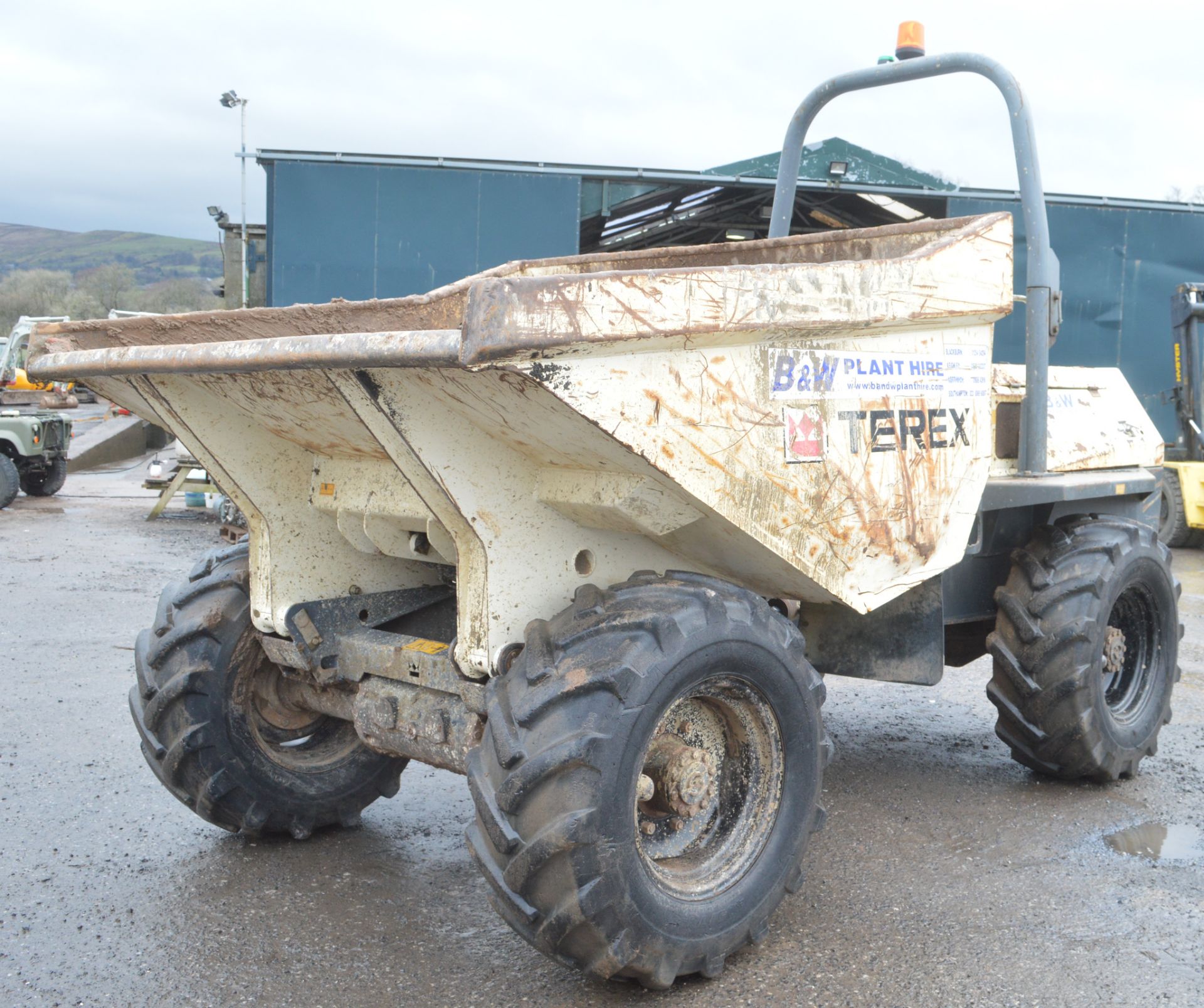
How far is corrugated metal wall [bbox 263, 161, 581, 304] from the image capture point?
51.6ft

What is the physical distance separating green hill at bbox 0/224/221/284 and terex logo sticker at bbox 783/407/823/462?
133m

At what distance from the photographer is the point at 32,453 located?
15.5m

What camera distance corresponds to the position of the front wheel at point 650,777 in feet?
8.55

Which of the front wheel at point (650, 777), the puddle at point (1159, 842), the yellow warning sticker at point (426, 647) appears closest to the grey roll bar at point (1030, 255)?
the puddle at point (1159, 842)

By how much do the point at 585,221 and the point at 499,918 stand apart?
14.5m

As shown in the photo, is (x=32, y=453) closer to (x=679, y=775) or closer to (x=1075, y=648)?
A: (x=1075, y=648)

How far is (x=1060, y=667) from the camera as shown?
421 cm

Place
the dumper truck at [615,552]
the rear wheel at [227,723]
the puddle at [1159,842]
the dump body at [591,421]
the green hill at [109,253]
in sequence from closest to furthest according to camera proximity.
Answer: the dump body at [591,421] < the dumper truck at [615,552] < the rear wheel at [227,723] < the puddle at [1159,842] < the green hill at [109,253]

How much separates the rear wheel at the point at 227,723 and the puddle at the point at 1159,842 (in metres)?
2.54

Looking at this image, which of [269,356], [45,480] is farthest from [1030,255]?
[45,480]

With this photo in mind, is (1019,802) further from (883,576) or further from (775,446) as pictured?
(775,446)

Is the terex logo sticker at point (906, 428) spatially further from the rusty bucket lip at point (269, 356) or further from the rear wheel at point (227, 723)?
the rear wheel at point (227, 723)

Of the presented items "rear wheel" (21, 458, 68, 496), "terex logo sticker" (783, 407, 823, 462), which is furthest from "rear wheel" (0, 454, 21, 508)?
"terex logo sticker" (783, 407, 823, 462)

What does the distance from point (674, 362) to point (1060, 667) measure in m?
2.32
